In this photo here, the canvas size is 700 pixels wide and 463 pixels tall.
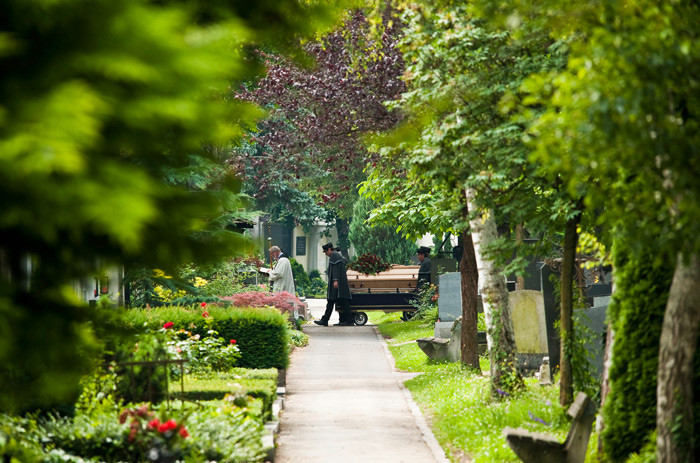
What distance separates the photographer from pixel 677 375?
5652 mm

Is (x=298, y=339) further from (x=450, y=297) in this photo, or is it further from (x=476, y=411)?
(x=476, y=411)

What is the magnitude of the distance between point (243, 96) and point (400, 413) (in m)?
11.3

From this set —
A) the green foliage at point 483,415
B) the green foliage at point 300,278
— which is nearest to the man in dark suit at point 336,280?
the green foliage at point 483,415

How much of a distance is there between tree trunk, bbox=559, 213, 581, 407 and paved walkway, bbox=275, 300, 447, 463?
148 cm

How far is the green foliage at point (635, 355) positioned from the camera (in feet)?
21.9

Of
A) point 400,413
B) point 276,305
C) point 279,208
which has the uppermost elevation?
point 279,208

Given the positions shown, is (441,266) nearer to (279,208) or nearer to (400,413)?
(400,413)

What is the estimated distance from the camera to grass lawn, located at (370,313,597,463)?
29.6 ft

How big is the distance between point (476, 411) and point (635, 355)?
14.9ft

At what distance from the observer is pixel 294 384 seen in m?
14.9

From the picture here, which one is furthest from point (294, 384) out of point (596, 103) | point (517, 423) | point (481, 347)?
point (596, 103)

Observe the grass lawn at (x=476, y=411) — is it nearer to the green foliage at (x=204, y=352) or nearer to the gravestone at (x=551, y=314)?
the gravestone at (x=551, y=314)

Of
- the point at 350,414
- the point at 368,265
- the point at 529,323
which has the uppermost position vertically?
the point at 368,265

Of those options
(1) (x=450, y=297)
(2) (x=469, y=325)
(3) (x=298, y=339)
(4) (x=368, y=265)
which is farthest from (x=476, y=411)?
(4) (x=368, y=265)
